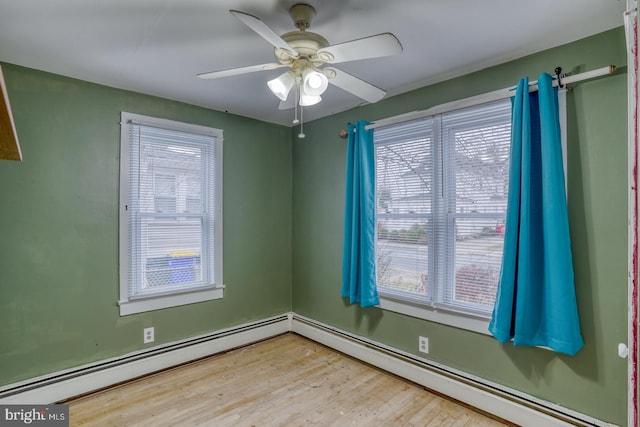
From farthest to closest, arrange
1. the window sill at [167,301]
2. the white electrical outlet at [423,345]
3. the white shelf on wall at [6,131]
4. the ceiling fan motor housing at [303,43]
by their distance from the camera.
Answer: the window sill at [167,301], the white electrical outlet at [423,345], the ceiling fan motor housing at [303,43], the white shelf on wall at [6,131]

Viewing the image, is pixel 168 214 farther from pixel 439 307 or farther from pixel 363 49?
pixel 439 307

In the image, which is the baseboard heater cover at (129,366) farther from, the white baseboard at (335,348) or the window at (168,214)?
the window at (168,214)

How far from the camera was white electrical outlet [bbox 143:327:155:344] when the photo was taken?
115 inches

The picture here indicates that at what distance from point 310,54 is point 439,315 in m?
2.10

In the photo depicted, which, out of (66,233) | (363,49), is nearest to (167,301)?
(66,233)

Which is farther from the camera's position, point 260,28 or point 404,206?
point 404,206

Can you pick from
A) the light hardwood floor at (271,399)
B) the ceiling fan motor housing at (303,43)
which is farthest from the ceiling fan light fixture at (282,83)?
the light hardwood floor at (271,399)

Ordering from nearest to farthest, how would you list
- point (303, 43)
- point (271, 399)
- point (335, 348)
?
point (303, 43)
point (271, 399)
point (335, 348)

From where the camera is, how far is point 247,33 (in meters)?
2.00

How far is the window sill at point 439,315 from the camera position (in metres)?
2.43

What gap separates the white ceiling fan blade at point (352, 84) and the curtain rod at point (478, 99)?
2.50 feet

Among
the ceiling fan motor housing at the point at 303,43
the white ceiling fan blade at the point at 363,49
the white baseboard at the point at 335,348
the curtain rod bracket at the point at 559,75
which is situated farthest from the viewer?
the white baseboard at the point at 335,348

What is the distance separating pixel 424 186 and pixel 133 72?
2.40m

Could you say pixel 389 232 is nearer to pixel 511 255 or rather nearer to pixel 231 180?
pixel 511 255
